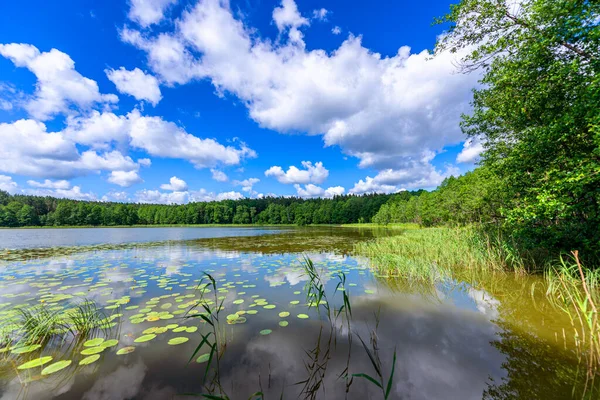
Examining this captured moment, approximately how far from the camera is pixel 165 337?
433cm

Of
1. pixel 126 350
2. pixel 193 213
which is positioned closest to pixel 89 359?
pixel 126 350

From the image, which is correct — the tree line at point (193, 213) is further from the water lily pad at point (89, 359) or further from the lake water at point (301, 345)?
the water lily pad at point (89, 359)

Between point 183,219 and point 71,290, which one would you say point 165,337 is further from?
point 183,219

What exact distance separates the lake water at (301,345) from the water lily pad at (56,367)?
3.0 inches

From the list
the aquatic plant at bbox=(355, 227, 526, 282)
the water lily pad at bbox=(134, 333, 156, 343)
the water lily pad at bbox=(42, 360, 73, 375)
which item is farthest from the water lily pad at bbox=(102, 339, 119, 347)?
the aquatic plant at bbox=(355, 227, 526, 282)

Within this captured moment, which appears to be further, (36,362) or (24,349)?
(24,349)

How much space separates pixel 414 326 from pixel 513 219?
233 inches

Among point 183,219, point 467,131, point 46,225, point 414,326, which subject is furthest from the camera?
point 183,219

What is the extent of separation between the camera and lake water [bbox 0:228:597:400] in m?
3.04

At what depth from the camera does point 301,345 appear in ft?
13.4

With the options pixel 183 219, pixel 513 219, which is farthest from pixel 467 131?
pixel 183 219

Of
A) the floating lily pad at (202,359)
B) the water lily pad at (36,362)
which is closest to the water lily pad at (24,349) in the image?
the water lily pad at (36,362)

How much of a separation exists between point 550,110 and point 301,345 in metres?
10.8

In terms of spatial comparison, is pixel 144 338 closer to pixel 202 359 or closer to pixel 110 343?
pixel 110 343
